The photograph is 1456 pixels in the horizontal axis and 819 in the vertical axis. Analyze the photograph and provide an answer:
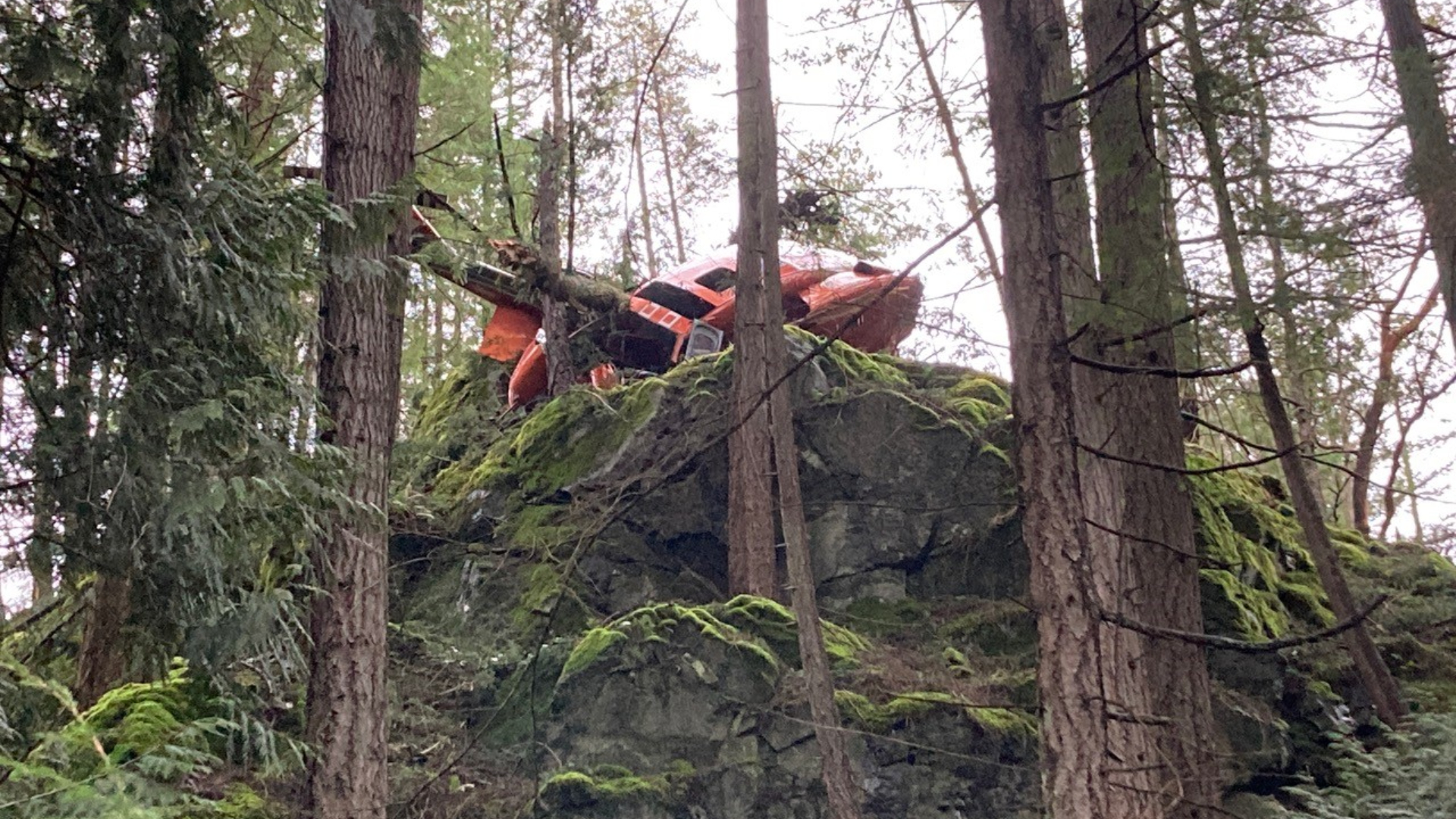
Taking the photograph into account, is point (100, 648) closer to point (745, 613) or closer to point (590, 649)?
point (590, 649)

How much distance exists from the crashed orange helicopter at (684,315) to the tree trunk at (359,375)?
411cm

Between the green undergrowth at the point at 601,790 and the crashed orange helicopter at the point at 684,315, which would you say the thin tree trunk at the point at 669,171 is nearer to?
the crashed orange helicopter at the point at 684,315

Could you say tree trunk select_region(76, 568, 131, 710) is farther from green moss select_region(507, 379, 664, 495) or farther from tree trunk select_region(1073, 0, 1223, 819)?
tree trunk select_region(1073, 0, 1223, 819)

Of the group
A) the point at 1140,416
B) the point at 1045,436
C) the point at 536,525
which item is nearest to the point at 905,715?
the point at 1140,416

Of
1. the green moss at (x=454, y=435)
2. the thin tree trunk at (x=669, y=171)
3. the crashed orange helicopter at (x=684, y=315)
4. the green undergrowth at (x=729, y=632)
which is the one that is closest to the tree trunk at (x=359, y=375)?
the green moss at (x=454, y=435)

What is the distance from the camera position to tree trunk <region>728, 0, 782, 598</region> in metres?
8.34

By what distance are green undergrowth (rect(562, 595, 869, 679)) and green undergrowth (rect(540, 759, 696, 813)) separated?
837 mm

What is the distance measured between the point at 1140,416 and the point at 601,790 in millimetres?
4447

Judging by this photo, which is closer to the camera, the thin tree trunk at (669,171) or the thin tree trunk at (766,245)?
the thin tree trunk at (766,245)

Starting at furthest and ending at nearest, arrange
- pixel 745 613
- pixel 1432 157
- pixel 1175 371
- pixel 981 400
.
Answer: pixel 981 400 < pixel 745 613 < pixel 1432 157 < pixel 1175 371

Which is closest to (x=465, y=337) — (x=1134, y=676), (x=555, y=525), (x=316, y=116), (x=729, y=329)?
(x=316, y=116)

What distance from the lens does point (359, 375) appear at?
5.81 m

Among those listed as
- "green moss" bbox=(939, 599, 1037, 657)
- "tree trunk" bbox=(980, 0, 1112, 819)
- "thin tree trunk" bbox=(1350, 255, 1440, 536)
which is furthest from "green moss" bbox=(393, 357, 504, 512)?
"thin tree trunk" bbox=(1350, 255, 1440, 536)

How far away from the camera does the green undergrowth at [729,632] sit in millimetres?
7391
